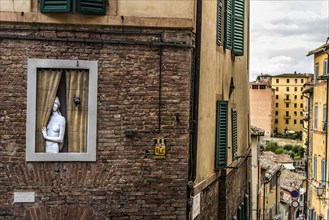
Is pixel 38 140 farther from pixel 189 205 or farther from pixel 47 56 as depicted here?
pixel 189 205

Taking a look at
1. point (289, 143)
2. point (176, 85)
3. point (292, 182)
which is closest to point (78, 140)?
point (176, 85)

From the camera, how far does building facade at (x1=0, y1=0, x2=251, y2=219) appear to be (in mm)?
9430

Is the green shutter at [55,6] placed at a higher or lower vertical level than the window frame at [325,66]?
lower

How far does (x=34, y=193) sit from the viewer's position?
9477 mm

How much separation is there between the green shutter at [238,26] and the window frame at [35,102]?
244 inches

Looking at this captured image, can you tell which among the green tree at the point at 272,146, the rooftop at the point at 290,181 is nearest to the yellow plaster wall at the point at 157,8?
the rooftop at the point at 290,181

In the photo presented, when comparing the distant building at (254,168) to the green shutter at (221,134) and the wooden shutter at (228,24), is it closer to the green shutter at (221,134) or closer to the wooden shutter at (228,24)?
the wooden shutter at (228,24)

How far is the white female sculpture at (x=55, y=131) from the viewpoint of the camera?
371 inches

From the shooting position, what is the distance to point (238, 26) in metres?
15.0

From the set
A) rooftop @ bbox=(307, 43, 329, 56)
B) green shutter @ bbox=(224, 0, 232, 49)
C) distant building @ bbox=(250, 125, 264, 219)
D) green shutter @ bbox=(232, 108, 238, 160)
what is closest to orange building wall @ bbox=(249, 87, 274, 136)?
rooftop @ bbox=(307, 43, 329, 56)

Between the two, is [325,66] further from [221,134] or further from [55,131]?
[55,131]

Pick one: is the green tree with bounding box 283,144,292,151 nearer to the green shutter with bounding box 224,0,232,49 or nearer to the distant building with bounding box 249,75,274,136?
the distant building with bounding box 249,75,274,136

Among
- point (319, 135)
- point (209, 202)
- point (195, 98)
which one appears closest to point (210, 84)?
point (195, 98)

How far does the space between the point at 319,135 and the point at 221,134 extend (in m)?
17.9
